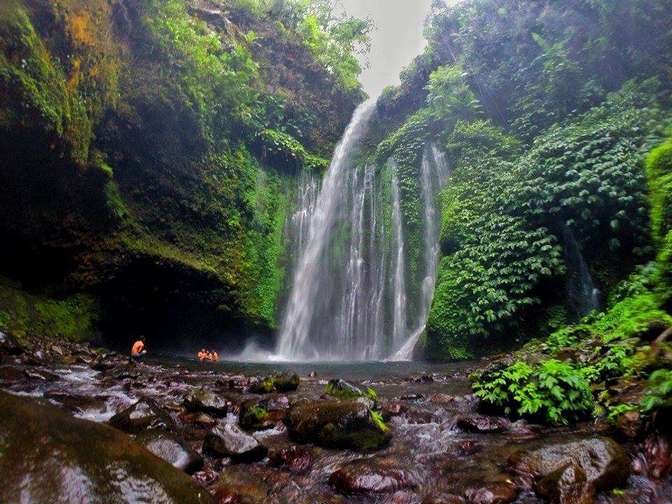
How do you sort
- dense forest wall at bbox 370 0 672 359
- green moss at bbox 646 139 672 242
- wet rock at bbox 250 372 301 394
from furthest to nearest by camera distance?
dense forest wall at bbox 370 0 672 359 < wet rock at bbox 250 372 301 394 < green moss at bbox 646 139 672 242

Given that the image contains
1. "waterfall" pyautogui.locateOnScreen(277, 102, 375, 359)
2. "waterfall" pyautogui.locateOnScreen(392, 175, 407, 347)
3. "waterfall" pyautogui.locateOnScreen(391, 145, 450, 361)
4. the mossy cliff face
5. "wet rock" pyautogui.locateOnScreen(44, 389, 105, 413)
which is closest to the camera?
"wet rock" pyautogui.locateOnScreen(44, 389, 105, 413)

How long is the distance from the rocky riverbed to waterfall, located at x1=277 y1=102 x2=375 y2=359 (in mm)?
8622

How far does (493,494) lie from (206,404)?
3.36 meters

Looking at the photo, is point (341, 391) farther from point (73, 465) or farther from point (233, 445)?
point (73, 465)

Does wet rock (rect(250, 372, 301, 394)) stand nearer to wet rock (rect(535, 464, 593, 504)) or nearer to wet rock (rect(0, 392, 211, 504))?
wet rock (rect(0, 392, 211, 504))

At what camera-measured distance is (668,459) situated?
106 inches

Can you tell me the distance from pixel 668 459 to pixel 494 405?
6.30ft

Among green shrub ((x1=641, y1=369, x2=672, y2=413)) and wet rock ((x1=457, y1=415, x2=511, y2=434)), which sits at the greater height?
green shrub ((x1=641, y1=369, x2=672, y2=413))

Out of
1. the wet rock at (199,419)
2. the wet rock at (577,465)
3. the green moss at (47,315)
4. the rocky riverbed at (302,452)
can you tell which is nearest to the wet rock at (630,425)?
the rocky riverbed at (302,452)

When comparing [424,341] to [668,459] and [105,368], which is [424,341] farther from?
[668,459]

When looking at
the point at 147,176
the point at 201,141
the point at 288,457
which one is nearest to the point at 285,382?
the point at 288,457

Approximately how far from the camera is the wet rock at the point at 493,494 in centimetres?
269

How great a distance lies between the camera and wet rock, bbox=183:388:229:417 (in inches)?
188

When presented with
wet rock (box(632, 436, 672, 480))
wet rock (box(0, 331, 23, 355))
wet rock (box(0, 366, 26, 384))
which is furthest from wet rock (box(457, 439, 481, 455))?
wet rock (box(0, 331, 23, 355))
